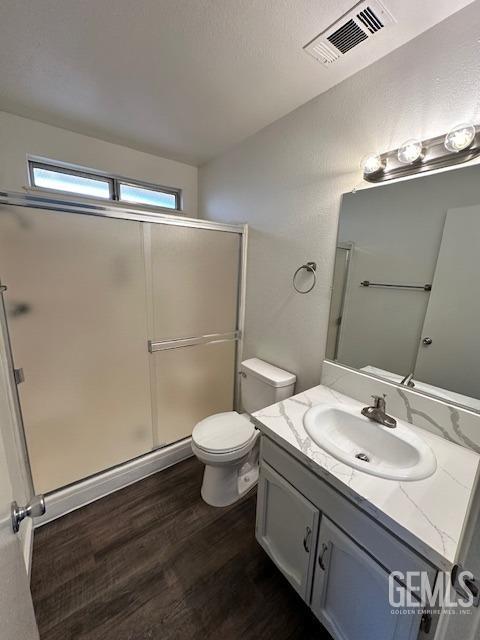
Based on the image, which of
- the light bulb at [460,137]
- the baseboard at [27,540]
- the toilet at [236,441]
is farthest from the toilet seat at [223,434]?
the light bulb at [460,137]

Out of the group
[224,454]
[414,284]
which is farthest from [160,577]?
[414,284]

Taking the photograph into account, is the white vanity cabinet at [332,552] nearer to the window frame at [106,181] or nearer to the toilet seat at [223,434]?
A: the toilet seat at [223,434]

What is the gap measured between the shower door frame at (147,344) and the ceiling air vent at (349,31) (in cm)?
103

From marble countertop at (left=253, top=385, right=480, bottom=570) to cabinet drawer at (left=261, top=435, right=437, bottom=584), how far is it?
0.06 metres

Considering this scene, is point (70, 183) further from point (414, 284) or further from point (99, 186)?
point (414, 284)

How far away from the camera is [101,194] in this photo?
210cm

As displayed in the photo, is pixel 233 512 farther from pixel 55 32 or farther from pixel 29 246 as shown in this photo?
pixel 55 32

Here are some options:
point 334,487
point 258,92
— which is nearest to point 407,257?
point 334,487

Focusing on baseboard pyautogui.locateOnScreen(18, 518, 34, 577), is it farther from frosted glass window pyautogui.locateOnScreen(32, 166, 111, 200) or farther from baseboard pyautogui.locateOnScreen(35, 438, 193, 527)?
frosted glass window pyautogui.locateOnScreen(32, 166, 111, 200)

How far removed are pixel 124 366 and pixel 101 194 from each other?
1.41 m

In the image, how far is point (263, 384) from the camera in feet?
5.85

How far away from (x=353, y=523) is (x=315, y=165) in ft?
5.53

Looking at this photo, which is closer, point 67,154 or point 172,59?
point 172,59

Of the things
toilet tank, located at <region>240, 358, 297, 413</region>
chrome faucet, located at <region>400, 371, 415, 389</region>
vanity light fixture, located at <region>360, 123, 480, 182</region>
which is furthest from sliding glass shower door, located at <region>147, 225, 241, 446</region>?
chrome faucet, located at <region>400, 371, 415, 389</region>
